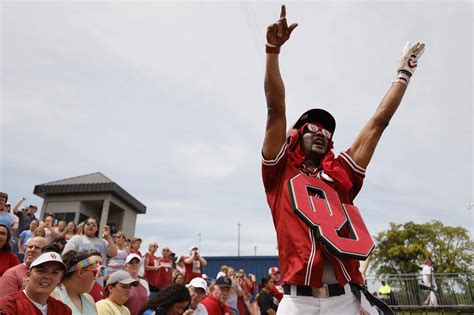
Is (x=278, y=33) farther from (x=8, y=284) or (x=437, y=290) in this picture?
(x=437, y=290)

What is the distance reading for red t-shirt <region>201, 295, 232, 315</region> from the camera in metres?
7.21

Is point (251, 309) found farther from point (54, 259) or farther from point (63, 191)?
point (63, 191)

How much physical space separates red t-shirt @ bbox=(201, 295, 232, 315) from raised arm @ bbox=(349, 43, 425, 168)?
5427 millimetres

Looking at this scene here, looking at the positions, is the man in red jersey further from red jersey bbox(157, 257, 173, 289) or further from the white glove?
red jersey bbox(157, 257, 173, 289)

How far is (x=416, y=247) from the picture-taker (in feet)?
124

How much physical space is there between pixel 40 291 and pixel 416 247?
4008cm

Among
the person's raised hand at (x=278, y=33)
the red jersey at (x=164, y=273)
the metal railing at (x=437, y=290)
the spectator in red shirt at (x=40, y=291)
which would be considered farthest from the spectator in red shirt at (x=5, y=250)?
the metal railing at (x=437, y=290)

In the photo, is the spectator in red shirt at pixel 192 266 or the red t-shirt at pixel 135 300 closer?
the red t-shirt at pixel 135 300

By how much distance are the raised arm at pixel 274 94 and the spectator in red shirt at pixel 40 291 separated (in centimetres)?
235

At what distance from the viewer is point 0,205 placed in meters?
7.55

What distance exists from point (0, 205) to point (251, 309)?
20.5ft

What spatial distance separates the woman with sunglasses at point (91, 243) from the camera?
6.64 metres

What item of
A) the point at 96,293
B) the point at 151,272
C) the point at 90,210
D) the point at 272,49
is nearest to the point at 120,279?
the point at 96,293

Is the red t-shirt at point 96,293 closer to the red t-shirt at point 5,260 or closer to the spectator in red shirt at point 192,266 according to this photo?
the red t-shirt at point 5,260
